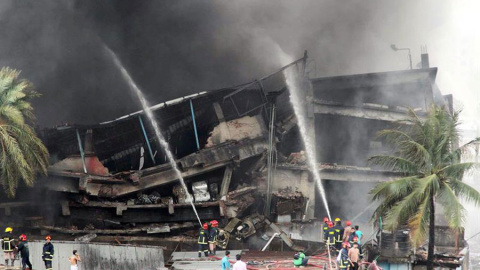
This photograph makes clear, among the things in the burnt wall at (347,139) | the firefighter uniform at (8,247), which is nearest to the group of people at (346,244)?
the firefighter uniform at (8,247)

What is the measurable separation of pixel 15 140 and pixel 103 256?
5163 millimetres

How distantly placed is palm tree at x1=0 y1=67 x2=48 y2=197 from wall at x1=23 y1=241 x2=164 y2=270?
2.88 m

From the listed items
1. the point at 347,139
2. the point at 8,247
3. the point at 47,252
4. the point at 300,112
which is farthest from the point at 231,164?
the point at 8,247

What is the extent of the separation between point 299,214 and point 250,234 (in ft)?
12.8

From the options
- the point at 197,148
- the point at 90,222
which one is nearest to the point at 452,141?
the point at 197,148

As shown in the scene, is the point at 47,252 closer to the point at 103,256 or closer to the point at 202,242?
the point at 103,256

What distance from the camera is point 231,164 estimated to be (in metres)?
32.8

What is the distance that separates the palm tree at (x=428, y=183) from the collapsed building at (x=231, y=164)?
18.6 feet

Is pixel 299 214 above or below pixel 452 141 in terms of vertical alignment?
below

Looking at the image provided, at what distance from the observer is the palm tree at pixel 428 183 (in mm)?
22891

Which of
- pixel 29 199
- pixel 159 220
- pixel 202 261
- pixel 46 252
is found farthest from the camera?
pixel 159 220

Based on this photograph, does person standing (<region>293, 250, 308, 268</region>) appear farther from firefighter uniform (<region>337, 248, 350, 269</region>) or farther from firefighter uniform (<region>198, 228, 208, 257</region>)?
firefighter uniform (<region>198, 228, 208, 257</region>)

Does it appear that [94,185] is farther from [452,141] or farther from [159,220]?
[452,141]

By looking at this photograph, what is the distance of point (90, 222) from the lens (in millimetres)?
30609
